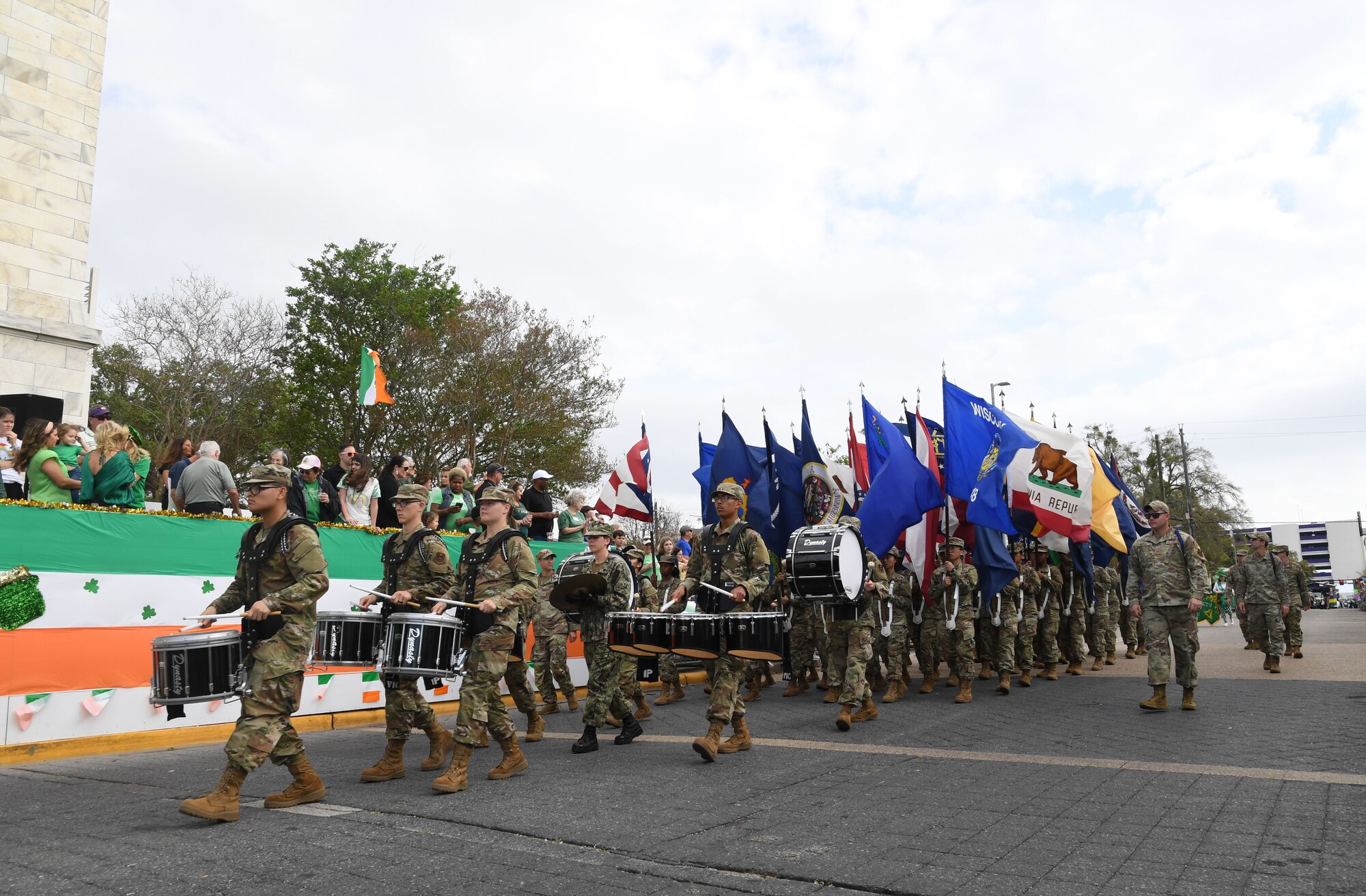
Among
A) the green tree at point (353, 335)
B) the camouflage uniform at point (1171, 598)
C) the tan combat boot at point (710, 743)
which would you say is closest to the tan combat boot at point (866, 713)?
the tan combat boot at point (710, 743)

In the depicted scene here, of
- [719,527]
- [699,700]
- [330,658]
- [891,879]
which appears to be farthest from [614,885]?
[699,700]

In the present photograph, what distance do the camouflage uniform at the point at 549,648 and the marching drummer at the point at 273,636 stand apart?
184 inches

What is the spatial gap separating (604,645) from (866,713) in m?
3.14

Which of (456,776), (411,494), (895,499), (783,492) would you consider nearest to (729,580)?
(411,494)

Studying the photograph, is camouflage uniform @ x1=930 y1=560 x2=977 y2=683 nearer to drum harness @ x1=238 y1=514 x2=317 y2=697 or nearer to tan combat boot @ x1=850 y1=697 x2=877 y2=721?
tan combat boot @ x1=850 y1=697 x2=877 y2=721

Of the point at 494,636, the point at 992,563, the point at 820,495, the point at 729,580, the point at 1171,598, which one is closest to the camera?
the point at 494,636

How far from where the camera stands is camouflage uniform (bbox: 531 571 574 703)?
11203 mm

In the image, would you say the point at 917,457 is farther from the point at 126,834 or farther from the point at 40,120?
the point at 40,120

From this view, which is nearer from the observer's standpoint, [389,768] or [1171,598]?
[389,768]

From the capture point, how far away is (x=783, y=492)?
15961 millimetres

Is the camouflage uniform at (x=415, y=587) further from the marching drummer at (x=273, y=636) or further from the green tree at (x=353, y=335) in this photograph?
the green tree at (x=353, y=335)

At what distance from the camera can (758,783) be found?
22.4 feet

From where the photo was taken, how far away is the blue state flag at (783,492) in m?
15.7

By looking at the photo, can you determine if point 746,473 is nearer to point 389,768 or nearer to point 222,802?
Answer: point 389,768
